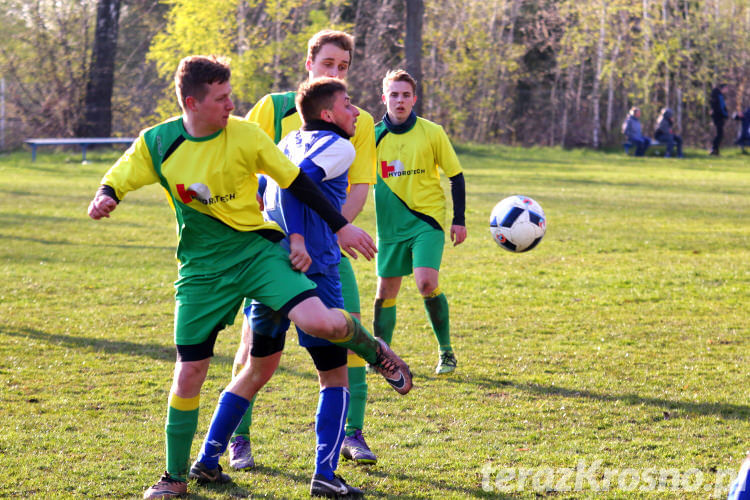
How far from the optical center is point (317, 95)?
3.70m

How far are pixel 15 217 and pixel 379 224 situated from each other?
368 inches

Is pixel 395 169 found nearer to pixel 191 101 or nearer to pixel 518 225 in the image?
pixel 518 225

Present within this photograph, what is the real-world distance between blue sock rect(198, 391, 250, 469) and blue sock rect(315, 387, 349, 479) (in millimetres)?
354

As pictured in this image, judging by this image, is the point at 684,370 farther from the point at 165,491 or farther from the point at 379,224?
the point at 165,491

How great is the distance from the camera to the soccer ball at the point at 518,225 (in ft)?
20.8

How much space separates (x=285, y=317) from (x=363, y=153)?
110 centimetres

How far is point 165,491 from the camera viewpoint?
3465 millimetres

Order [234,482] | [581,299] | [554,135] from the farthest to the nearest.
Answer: [554,135] → [581,299] → [234,482]

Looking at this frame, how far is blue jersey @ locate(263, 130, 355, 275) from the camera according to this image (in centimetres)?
363

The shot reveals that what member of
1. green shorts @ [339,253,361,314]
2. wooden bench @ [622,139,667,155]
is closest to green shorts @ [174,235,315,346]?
green shorts @ [339,253,361,314]

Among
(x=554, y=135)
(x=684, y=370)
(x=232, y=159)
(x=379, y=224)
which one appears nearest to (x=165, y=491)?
(x=232, y=159)

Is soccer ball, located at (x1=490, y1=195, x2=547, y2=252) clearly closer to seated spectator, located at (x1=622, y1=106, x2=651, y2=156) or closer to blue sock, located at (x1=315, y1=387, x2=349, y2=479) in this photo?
blue sock, located at (x1=315, y1=387, x2=349, y2=479)

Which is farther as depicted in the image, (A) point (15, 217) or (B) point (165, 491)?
(A) point (15, 217)

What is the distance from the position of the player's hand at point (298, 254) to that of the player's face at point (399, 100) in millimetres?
2186
